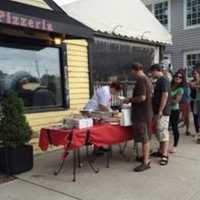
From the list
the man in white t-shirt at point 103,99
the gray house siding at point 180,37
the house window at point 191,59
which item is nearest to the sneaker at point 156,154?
the man in white t-shirt at point 103,99

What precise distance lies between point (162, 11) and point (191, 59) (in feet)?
9.81

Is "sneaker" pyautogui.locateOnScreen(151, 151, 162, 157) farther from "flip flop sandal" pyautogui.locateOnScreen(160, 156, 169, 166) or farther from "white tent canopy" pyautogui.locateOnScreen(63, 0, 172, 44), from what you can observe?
"white tent canopy" pyautogui.locateOnScreen(63, 0, 172, 44)

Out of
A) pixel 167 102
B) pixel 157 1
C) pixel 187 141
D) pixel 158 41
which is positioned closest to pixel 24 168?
pixel 167 102

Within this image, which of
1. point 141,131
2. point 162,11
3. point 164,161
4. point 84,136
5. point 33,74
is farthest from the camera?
point 162,11

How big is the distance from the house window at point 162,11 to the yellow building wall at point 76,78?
8852 mm

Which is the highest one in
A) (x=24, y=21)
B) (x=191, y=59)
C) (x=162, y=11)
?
(x=162, y=11)

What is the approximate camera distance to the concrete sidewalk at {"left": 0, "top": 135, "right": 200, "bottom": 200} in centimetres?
396

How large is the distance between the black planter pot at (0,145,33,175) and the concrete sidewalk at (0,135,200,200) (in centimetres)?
15

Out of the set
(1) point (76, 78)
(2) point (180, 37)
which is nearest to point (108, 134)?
(1) point (76, 78)

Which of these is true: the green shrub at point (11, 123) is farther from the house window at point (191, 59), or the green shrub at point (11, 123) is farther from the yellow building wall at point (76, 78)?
the house window at point (191, 59)

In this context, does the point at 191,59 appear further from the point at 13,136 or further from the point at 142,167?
the point at 13,136

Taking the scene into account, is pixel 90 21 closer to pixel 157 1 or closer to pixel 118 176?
pixel 118 176

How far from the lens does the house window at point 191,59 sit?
45.7 feet

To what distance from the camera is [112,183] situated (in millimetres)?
4379
